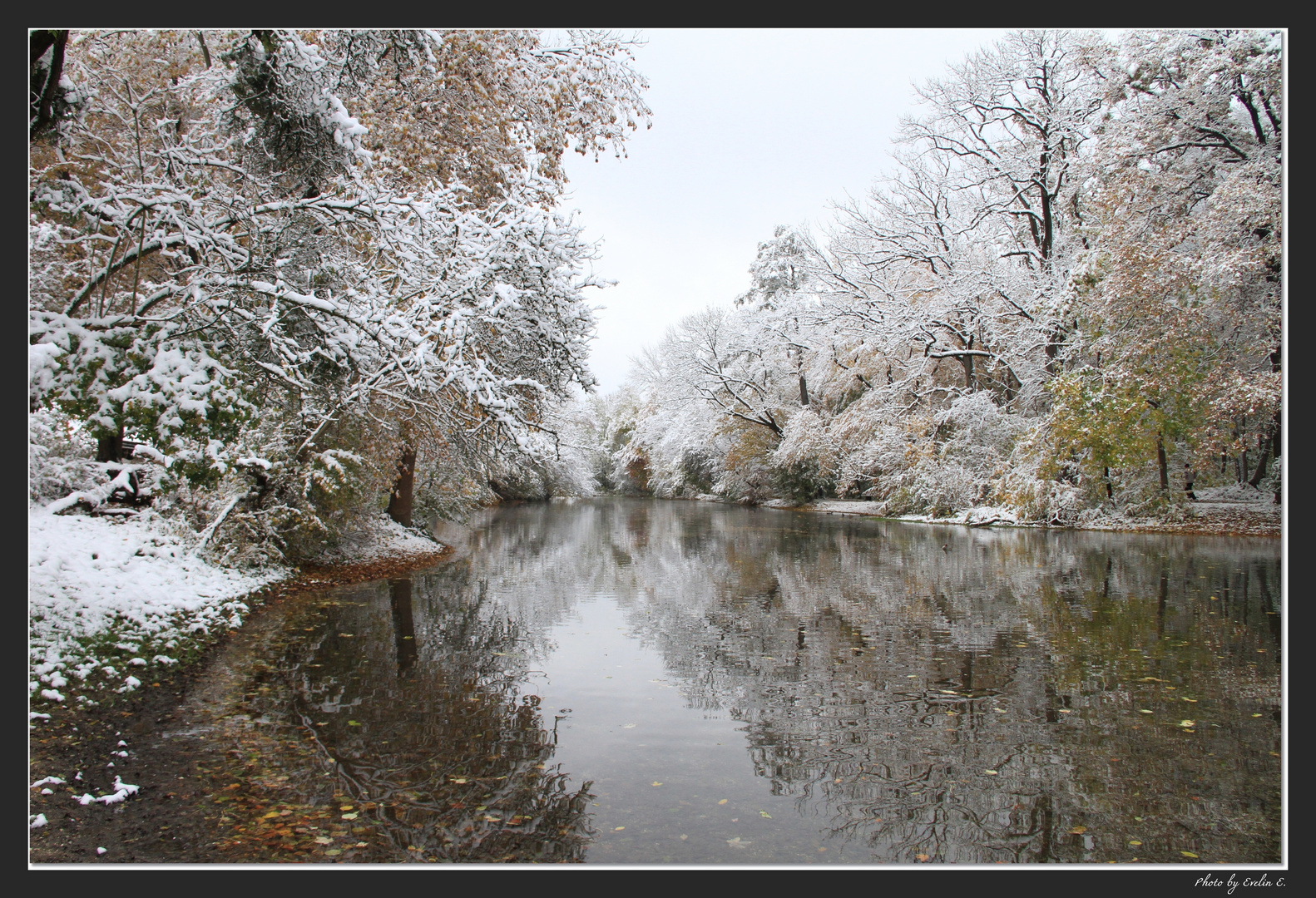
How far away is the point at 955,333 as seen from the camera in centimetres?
2433

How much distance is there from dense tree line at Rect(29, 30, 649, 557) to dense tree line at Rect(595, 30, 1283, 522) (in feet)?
28.9

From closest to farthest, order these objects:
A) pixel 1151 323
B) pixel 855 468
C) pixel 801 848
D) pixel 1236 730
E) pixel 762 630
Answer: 1. pixel 801 848
2. pixel 1236 730
3. pixel 762 630
4. pixel 1151 323
5. pixel 855 468

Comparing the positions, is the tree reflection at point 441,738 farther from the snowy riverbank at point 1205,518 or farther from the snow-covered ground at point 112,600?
the snowy riverbank at point 1205,518

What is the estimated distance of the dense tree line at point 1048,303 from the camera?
47.3 feet

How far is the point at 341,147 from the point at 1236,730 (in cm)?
807

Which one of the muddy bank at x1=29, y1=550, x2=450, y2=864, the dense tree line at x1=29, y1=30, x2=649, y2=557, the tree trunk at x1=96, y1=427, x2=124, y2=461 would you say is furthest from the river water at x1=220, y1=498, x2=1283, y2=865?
the tree trunk at x1=96, y1=427, x2=124, y2=461

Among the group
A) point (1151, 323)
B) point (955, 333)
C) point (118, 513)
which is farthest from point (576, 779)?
point (955, 333)

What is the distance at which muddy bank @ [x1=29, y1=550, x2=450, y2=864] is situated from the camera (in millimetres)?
3357

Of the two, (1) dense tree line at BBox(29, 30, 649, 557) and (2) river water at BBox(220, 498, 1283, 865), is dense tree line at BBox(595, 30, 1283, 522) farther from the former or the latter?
(1) dense tree line at BBox(29, 30, 649, 557)

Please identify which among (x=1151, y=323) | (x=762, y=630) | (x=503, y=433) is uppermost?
(x=1151, y=323)

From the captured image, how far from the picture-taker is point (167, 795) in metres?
3.83

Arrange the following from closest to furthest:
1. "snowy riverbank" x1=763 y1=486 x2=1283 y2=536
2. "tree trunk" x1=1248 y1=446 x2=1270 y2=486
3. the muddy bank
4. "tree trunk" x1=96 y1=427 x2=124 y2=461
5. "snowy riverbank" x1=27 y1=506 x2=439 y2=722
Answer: the muddy bank → "snowy riverbank" x1=27 y1=506 x2=439 y2=722 → "tree trunk" x1=96 y1=427 x2=124 y2=461 → "snowy riverbank" x1=763 y1=486 x2=1283 y2=536 → "tree trunk" x1=1248 y1=446 x2=1270 y2=486

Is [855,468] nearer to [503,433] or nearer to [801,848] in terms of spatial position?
[503,433]

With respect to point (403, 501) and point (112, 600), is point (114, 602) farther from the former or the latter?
point (403, 501)
